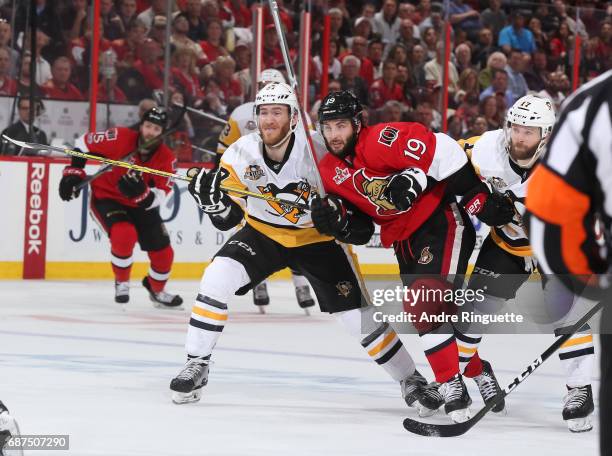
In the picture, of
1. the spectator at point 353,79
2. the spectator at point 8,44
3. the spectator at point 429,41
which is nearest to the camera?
the spectator at point 8,44

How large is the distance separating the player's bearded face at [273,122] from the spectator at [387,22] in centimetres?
598

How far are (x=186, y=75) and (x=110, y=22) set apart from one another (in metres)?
0.68

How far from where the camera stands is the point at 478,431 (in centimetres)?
382

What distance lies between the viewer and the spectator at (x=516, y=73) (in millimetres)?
10367

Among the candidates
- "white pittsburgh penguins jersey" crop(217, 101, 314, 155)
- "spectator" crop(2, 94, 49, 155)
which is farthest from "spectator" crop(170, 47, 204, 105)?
"white pittsburgh penguins jersey" crop(217, 101, 314, 155)

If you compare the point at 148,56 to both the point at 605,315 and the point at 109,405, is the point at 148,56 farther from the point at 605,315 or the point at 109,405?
the point at 605,315

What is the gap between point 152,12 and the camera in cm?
862

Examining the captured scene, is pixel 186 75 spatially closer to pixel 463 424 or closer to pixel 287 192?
pixel 287 192

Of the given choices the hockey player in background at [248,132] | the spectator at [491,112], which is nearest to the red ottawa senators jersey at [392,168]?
the hockey player in background at [248,132]

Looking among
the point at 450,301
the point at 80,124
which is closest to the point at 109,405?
the point at 450,301

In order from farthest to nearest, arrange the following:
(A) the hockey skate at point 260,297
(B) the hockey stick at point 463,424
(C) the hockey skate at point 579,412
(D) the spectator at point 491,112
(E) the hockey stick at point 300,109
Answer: (D) the spectator at point 491,112
(A) the hockey skate at point 260,297
(E) the hockey stick at point 300,109
(C) the hockey skate at point 579,412
(B) the hockey stick at point 463,424

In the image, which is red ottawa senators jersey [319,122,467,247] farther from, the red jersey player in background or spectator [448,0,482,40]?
spectator [448,0,482,40]

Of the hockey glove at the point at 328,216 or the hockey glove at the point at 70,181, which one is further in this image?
the hockey glove at the point at 70,181

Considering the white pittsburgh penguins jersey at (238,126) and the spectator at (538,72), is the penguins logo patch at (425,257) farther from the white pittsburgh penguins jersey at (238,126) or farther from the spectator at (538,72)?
the spectator at (538,72)
